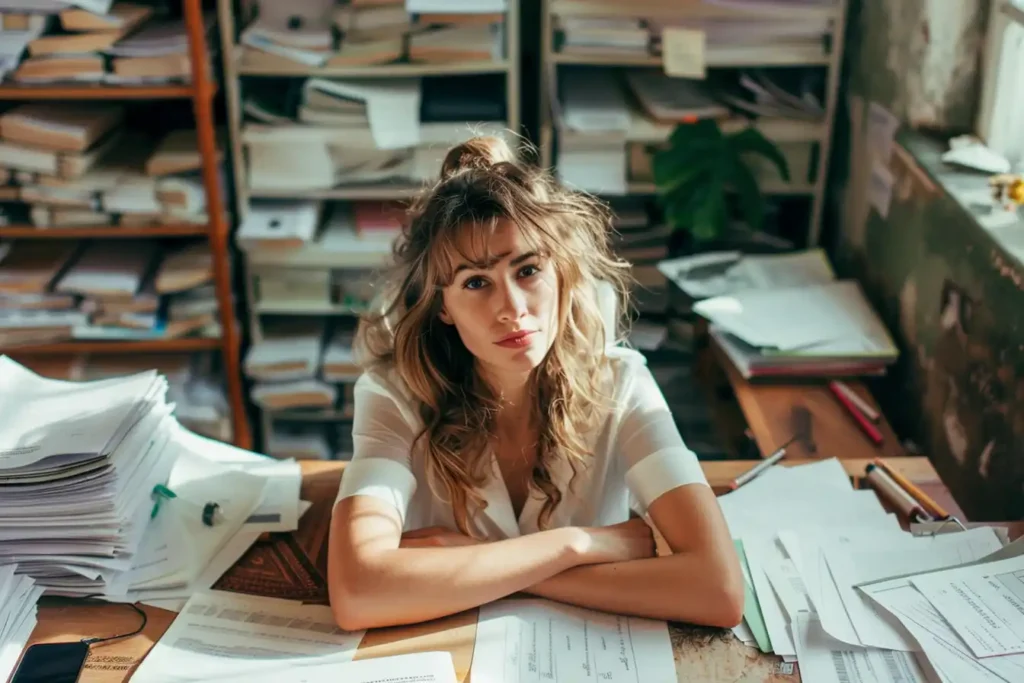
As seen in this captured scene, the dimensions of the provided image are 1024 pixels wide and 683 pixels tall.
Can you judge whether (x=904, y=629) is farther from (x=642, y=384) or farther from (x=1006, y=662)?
(x=642, y=384)

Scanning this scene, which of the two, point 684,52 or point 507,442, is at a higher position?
point 684,52

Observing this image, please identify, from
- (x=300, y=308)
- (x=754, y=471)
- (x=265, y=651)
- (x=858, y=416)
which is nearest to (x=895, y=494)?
(x=754, y=471)

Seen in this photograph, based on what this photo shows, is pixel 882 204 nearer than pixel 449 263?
No

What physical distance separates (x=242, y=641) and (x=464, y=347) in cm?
52

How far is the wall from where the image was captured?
165cm

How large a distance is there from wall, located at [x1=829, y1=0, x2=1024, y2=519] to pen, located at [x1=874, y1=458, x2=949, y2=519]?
0.18 meters

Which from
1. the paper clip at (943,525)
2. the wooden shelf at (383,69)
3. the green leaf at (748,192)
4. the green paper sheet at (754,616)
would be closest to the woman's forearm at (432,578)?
the green paper sheet at (754,616)

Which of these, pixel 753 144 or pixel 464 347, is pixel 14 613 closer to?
pixel 464 347

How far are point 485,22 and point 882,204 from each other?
37.5 inches

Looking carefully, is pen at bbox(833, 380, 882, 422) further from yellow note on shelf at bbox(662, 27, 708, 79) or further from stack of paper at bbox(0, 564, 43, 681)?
stack of paper at bbox(0, 564, 43, 681)

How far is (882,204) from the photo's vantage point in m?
2.24

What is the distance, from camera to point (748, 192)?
8.04 ft

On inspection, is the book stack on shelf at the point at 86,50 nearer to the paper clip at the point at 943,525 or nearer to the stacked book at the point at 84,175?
the stacked book at the point at 84,175

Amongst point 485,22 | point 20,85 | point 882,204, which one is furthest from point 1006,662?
point 20,85
